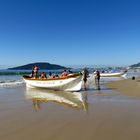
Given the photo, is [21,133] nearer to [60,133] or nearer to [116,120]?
[60,133]

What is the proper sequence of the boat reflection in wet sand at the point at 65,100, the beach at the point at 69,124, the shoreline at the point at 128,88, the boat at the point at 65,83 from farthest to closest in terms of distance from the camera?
the boat at the point at 65,83, the shoreline at the point at 128,88, the boat reflection in wet sand at the point at 65,100, the beach at the point at 69,124

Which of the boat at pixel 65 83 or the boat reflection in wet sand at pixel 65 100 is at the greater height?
the boat at pixel 65 83

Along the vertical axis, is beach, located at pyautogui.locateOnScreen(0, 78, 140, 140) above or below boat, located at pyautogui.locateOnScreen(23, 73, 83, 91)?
below

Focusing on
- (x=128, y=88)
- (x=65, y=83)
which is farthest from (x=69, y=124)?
(x=128, y=88)

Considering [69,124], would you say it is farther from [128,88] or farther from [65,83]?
[128,88]

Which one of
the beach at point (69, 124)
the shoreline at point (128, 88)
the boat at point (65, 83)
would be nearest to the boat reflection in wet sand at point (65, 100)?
the beach at point (69, 124)

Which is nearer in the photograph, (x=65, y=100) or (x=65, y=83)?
(x=65, y=100)

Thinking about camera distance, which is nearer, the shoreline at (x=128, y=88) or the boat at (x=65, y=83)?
the shoreline at (x=128, y=88)

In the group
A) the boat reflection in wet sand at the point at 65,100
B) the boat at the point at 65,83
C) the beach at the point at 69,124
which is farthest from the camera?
the boat at the point at 65,83

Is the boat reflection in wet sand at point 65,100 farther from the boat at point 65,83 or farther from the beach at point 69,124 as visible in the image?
the boat at point 65,83

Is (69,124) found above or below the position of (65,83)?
below

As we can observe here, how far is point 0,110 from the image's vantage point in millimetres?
11312

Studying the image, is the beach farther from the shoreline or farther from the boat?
the boat

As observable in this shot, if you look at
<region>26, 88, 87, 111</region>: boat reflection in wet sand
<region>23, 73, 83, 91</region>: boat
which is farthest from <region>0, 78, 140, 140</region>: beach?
<region>23, 73, 83, 91</region>: boat
